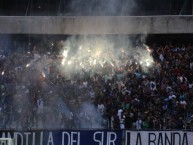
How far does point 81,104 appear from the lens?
62.7 ft

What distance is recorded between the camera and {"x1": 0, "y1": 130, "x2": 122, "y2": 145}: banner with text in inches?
596

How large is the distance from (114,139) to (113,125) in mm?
3150

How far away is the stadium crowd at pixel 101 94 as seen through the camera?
18438 millimetres

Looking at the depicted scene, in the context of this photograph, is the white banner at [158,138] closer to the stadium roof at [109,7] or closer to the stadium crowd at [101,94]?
the stadium crowd at [101,94]

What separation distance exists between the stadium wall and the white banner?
8.33 m

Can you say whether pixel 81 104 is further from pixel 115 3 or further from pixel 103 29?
pixel 115 3

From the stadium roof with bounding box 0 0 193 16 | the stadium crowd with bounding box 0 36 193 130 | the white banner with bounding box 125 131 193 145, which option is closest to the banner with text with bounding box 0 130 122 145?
the white banner with bounding box 125 131 193 145

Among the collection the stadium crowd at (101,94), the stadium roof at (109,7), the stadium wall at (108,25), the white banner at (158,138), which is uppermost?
the stadium roof at (109,7)

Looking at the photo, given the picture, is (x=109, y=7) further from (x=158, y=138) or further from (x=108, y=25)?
(x=158, y=138)

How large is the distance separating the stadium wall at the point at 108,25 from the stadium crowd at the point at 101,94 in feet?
3.91

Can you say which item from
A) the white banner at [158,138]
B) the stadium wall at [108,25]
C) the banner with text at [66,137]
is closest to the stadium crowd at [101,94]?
the stadium wall at [108,25]

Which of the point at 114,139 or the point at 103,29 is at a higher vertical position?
the point at 103,29

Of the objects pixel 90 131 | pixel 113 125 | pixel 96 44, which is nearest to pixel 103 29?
pixel 96 44

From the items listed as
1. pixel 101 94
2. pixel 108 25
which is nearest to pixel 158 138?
pixel 101 94
